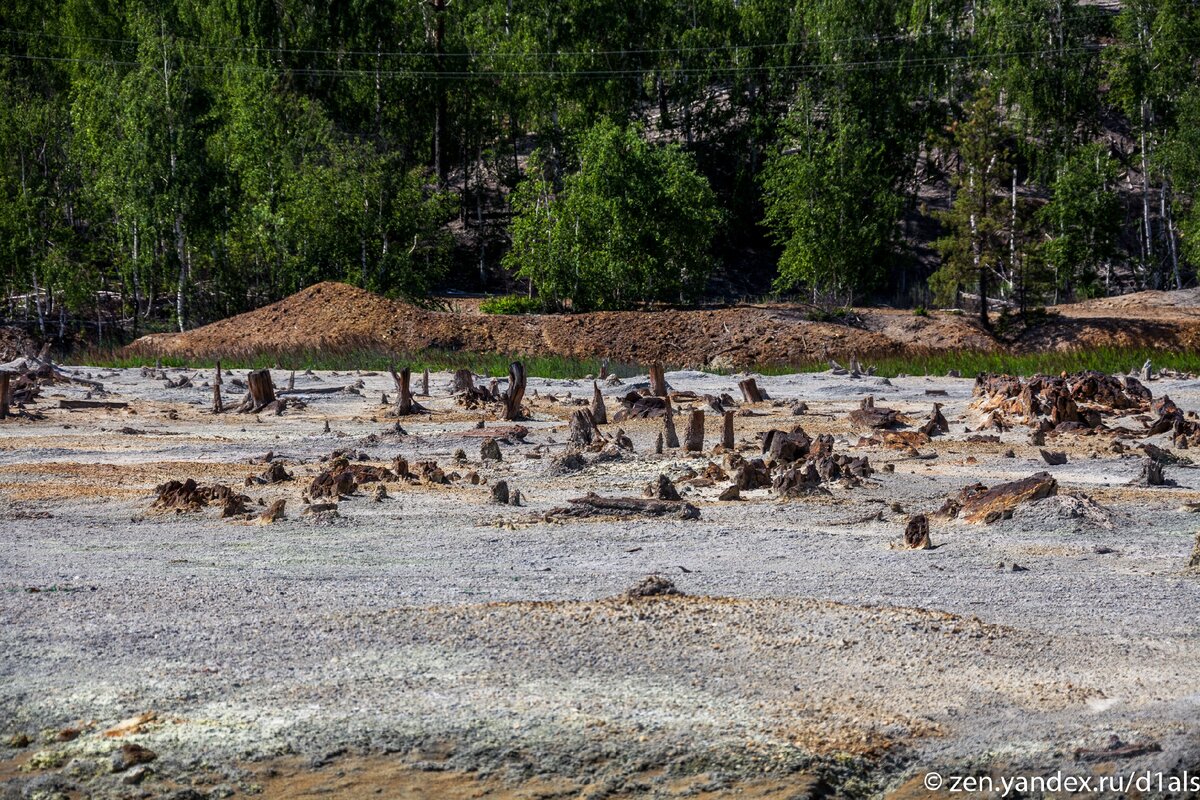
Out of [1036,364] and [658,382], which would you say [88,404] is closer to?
[658,382]

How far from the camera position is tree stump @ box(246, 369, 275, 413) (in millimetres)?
13562

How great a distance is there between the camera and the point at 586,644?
4.30 metres

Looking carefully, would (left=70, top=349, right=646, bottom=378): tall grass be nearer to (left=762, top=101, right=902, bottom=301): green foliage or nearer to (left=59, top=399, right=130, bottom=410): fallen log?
(left=59, top=399, right=130, bottom=410): fallen log

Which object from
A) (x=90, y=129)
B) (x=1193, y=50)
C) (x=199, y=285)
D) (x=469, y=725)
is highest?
(x=1193, y=50)

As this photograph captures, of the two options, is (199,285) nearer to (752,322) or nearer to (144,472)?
(752,322)

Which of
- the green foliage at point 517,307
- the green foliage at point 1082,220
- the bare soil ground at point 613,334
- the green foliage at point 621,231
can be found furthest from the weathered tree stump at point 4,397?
the green foliage at point 1082,220

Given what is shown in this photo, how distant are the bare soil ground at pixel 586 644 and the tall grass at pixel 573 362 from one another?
41.4ft

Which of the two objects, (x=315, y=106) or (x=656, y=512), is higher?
(x=315, y=106)

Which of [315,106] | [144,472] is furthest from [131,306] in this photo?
[144,472]

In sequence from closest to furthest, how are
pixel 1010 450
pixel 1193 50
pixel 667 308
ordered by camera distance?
pixel 1010 450 → pixel 667 308 → pixel 1193 50

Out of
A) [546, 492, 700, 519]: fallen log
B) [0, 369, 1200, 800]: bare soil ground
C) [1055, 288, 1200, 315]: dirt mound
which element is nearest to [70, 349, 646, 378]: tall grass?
[546, 492, 700, 519]: fallen log

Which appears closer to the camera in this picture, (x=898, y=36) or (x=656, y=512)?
(x=656, y=512)

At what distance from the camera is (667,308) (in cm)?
3400

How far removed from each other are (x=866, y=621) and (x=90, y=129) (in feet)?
114
